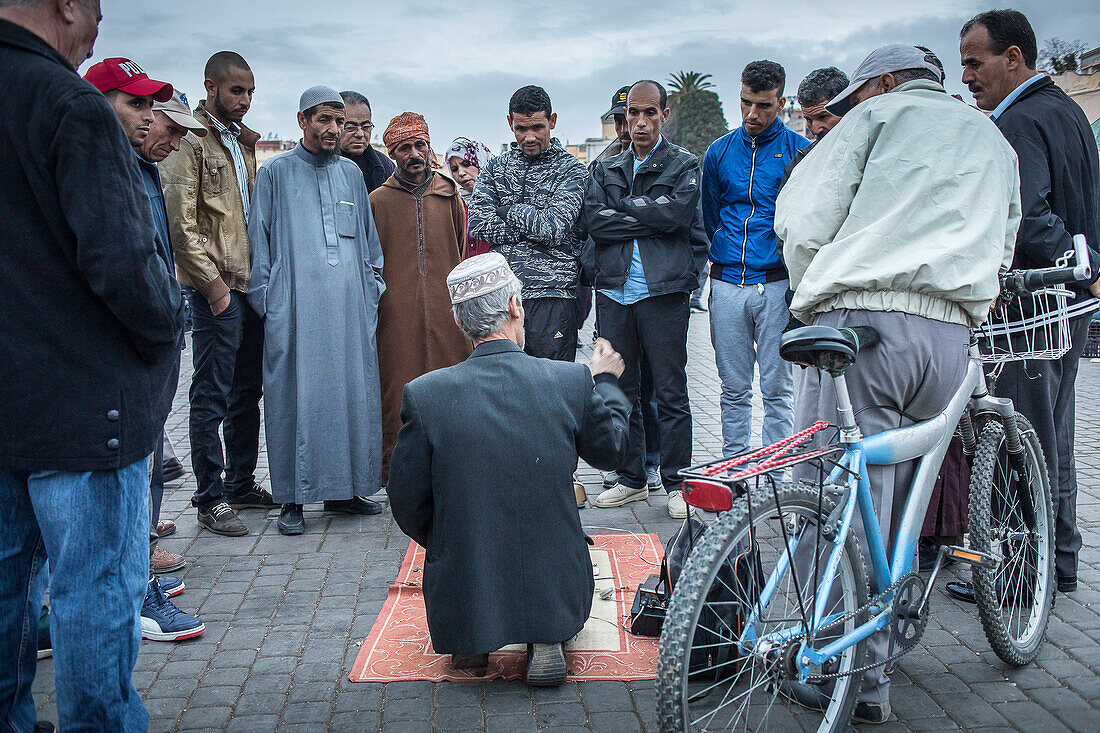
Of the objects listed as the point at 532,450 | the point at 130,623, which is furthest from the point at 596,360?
the point at 130,623

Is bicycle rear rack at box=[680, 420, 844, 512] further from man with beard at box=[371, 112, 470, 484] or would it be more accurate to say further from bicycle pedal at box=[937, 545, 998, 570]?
man with beard at box=[371, 112, 470, 484]

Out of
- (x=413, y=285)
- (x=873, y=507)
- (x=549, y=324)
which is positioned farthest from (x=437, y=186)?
(x=873, y=507)

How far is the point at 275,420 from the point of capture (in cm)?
495

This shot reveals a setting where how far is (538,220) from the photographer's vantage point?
17.2 feet

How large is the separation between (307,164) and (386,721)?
3178 millimetres

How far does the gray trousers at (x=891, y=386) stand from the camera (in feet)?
9.38

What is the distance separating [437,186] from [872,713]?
3.91 metres

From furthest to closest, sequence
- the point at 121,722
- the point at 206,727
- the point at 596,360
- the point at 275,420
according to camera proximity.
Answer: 1. the point at 275,420
2. the point at 596,360
3. the point at 206,727
4. the point at 121,722

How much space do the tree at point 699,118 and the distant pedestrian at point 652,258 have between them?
39898 mm

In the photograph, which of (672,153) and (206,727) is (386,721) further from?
(672,153)

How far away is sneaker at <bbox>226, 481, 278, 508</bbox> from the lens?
17.3ft

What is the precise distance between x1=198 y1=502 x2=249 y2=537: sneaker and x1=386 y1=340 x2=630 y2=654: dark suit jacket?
6.64 ft

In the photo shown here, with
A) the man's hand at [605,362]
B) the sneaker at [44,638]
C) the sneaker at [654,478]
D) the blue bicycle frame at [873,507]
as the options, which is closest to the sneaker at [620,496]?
the sneaker at [654,478]

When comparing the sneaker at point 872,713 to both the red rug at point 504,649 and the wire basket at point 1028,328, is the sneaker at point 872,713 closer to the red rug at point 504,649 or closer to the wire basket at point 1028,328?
the red rug at point 504,649
